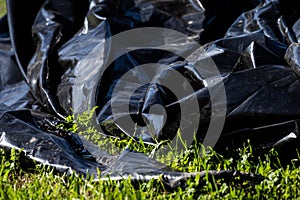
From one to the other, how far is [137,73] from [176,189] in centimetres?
123

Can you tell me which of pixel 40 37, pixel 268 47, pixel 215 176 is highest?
pixel 268 47

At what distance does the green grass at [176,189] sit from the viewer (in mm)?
2312

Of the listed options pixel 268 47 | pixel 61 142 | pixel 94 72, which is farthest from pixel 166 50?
pixel 61 142

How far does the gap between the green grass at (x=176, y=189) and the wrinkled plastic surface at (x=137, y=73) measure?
0.19 ft

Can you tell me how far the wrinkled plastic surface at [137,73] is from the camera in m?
2.71

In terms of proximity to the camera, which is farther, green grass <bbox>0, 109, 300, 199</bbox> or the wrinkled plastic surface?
the wrinkled plastic surface

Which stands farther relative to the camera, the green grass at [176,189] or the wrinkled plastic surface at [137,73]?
the wrinkled plastic surface at [137,73]

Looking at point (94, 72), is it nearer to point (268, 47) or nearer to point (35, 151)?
point (35, 151)

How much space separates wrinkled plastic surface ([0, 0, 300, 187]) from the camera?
271cm

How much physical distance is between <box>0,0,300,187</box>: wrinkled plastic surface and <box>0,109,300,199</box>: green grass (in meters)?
0.06

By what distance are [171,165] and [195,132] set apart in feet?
0.73

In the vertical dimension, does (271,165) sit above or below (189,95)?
below

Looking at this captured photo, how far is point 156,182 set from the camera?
238 centimetres

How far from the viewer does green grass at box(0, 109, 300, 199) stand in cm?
231
